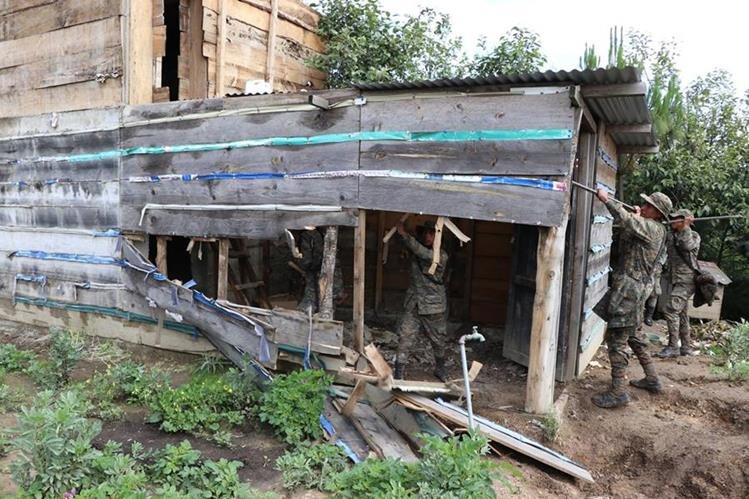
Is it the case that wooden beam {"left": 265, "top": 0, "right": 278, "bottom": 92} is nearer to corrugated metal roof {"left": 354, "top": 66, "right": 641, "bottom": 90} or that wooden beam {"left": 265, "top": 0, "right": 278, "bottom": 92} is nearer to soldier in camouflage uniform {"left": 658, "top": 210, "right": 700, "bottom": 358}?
corrugated metal roof {"left": 354, "top": 66, "right": 641, "bottom": 90}

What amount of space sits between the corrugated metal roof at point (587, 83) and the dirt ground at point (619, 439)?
11.1ft

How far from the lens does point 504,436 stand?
16.3ft

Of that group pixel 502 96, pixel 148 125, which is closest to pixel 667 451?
pixel 502 96

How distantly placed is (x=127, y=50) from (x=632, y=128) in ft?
23.0

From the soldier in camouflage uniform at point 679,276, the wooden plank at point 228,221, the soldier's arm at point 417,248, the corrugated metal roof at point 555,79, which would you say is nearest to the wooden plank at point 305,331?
the wooden plank at point 228,221

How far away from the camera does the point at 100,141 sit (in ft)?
26.2

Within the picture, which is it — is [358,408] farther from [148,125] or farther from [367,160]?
[148,125]

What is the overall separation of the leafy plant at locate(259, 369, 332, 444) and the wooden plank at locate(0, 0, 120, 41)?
5.74 m

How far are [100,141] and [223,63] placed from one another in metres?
2.14

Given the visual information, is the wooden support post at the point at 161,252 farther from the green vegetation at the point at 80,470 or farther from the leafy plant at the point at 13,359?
the green vegetation at the point at 80,470

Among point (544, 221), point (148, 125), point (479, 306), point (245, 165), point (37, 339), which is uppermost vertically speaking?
point (148, 125)

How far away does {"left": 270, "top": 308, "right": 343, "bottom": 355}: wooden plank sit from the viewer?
19.0 ft

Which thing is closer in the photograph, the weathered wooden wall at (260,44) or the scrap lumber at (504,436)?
the scrap lumber at (504,436)

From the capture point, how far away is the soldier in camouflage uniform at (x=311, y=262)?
7.54m
